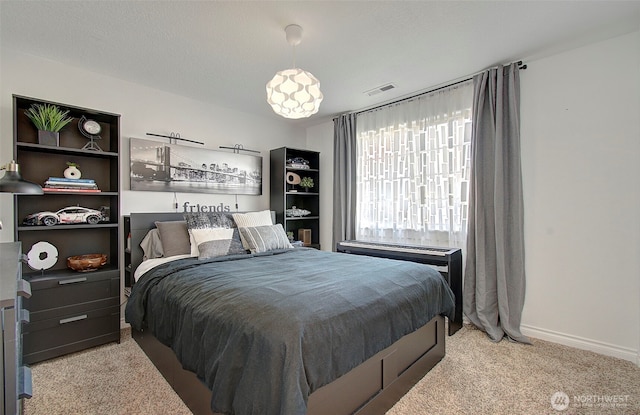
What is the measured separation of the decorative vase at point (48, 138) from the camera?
2422 millimetres

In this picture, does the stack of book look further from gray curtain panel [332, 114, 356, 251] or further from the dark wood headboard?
gray curtain panel [332, 114, 356, 251]

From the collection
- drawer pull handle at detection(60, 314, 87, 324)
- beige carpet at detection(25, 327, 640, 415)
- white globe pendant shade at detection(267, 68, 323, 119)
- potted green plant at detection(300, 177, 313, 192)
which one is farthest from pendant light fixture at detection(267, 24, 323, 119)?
drawer pull handle at detection(60, 314, 87, 324)

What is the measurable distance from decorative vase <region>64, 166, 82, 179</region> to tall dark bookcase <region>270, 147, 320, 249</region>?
86.5 inches

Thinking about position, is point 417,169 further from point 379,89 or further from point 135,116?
point 135,116

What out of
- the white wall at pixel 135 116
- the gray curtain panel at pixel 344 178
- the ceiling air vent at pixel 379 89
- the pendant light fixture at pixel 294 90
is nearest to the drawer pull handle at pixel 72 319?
the white wall at pixel 135 116

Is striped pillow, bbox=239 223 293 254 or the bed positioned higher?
striped pillow, bbox=239 223 293 254

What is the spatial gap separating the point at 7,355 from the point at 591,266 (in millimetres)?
3613

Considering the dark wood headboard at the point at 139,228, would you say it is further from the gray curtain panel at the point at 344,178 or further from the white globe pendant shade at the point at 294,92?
the gray curtain panel at the point at 344,178

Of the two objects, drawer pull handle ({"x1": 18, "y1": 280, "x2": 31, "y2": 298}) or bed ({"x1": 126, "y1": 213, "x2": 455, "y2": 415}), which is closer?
drawer pull handle ({"x1": 18, "y1": 280, "x2": 31, "y2": 298})

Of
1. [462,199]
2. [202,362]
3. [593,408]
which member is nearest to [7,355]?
[202,362]

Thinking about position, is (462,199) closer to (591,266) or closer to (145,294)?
(591,266)

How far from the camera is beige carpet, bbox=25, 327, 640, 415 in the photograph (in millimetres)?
1763

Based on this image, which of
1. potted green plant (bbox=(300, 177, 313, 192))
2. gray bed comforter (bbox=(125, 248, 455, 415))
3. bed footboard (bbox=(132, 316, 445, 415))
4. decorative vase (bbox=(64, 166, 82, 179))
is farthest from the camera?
potted green plant (bbox=(300, 177, 313, 192))

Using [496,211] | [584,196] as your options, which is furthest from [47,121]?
[584,196]
